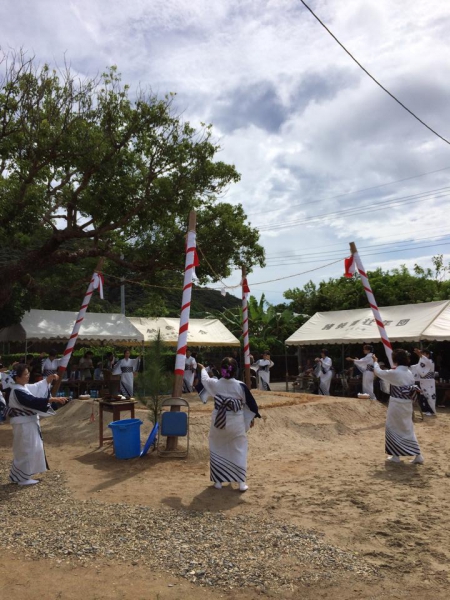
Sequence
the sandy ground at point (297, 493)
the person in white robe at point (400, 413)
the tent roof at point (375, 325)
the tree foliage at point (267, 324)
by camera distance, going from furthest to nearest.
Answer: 1. the tree foliage at point (267, 324)
2. the tent roof at point (375, 325)
3. the person in white robe at point (400, 413)
4. the sandy ground at point (297, 493)

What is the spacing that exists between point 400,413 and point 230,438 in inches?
124

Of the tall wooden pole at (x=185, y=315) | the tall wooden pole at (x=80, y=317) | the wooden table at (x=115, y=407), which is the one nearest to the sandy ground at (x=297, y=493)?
the wooden table at (x=115, y=407)

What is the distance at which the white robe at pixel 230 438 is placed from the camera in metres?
6.74

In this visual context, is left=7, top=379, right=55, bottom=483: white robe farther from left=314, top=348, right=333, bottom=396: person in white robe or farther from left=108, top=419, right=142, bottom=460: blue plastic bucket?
left=314, top=348, right=333, bottom=396: person in white robe

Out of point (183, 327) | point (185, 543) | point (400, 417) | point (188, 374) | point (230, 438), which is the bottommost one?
point (185, 543)

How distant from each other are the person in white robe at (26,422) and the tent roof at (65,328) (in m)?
9.49

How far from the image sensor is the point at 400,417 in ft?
27.4

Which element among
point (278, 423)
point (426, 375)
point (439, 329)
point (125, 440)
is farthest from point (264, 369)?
point (125, 440)

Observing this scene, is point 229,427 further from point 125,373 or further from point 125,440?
point 125,373

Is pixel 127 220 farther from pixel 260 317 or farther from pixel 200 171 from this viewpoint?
pixel 260 317

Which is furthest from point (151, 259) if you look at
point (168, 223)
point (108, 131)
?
point (108, 131)

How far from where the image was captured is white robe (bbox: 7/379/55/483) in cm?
709

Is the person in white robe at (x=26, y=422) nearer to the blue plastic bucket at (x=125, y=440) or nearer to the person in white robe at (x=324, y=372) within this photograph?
the blue plastic bucket at (x=125, y=440)

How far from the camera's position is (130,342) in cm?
1938
